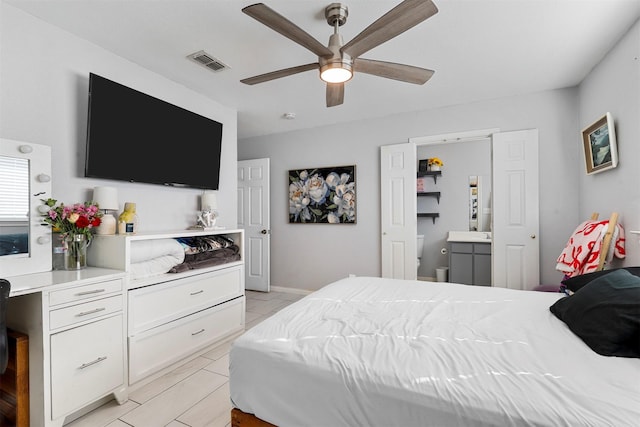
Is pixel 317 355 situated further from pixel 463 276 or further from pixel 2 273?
pixel 463 276

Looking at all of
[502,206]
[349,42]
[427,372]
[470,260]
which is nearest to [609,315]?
[427,372]

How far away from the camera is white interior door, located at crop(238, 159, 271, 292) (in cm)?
471

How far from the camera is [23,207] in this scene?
1874 mm

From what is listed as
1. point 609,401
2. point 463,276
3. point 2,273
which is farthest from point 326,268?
point 609,401

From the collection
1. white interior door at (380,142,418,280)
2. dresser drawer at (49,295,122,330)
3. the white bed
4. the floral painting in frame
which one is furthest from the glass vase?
white interior door at (380,142,418,280)

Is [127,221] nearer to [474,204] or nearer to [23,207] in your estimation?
[23,207]

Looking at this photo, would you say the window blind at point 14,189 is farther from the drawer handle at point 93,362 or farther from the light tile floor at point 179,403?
the light tile floor at point 179,403

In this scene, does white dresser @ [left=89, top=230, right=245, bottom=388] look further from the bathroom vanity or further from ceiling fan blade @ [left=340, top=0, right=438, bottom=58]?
A: the bathroom vanity

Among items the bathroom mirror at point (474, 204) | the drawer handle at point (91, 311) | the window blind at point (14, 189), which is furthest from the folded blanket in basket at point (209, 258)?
the bathroom mirror at point (474, 204)

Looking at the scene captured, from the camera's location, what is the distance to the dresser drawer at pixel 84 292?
1.67 m

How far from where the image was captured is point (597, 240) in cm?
240

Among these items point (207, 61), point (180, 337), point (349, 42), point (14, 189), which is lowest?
point (180, 337)

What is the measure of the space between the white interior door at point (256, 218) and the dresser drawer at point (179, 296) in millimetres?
1585

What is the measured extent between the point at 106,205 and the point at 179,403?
A: 1.51 metres
